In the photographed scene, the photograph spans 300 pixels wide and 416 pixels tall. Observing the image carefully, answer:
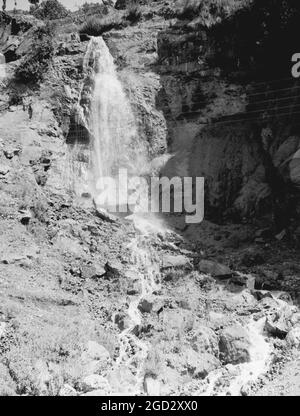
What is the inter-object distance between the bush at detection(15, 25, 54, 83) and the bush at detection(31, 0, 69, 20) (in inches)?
539

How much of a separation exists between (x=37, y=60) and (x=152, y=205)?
9.12 meters

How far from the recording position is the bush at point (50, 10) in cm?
3531

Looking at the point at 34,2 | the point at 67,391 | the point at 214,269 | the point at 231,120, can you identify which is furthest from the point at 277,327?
the point at 34,2

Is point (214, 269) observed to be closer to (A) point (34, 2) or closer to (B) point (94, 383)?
(B) point (94, 383)

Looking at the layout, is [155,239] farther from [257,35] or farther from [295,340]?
[257,35]

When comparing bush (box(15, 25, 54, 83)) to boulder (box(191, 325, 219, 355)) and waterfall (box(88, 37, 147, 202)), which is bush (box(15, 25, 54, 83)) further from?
boulder (box(191, 325, 219, 355))

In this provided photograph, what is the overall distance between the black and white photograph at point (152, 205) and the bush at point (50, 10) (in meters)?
9.55

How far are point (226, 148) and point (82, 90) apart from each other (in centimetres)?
730

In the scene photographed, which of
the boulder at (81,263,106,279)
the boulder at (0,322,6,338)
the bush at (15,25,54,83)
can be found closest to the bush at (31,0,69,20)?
the bush at (15,25,54,83)

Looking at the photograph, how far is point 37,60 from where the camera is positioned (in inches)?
858

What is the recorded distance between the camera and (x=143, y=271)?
15648mm

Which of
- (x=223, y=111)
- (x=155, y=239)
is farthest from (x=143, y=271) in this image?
(x=223, y=111)

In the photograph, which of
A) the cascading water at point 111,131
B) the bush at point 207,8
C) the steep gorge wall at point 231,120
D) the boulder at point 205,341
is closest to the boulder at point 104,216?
the cascading water at point 111,131

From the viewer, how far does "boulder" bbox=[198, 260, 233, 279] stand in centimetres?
1518
